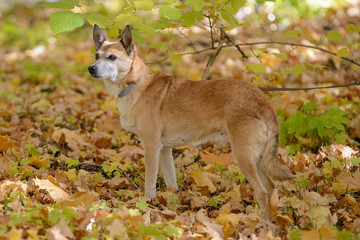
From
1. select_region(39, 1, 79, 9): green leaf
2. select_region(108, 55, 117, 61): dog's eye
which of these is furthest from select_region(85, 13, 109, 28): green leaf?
select_region(108, 55, 117, 61): dog's eye

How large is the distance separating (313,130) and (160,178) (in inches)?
85.2

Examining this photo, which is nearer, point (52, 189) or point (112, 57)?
point (52, 189)

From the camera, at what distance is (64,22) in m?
3.79

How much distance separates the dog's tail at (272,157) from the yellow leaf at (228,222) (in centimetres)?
76

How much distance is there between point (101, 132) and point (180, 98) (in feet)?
6.46

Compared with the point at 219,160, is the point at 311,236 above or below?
below

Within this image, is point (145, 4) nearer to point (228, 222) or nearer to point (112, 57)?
point (112, 57)

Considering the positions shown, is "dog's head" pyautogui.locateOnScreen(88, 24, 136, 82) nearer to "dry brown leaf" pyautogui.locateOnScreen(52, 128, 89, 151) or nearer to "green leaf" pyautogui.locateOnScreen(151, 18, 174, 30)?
"green leaf" pyautogui.locateOnScreen(151, 18, 174, 30)

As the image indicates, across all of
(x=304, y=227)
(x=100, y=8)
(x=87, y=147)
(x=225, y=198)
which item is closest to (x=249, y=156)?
(x=225, y=198)

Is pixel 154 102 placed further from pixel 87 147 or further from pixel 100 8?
pixel 100 8

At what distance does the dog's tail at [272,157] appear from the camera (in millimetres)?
3838

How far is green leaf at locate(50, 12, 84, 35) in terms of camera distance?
3.75m

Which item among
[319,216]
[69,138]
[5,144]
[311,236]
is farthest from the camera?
[69,138]

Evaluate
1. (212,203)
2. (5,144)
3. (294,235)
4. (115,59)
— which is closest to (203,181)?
(212,203)
